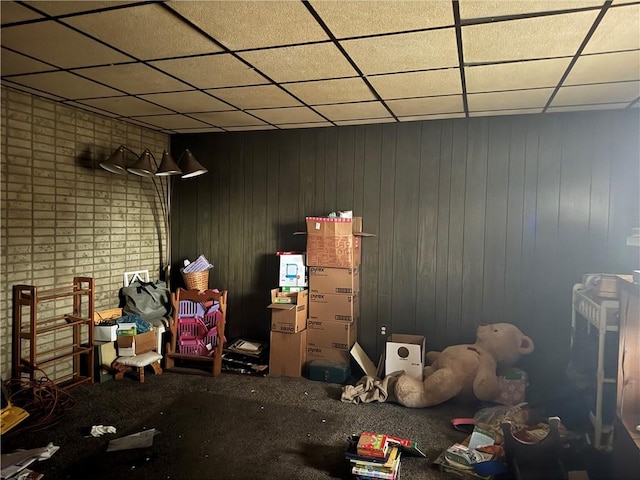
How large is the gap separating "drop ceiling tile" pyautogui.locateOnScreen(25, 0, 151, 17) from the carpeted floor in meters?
2.41

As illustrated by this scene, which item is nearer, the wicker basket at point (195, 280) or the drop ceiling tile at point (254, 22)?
the drop ceiling tile at point (254, 22)

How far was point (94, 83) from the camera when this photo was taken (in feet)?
10.2

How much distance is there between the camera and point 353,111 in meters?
3.78

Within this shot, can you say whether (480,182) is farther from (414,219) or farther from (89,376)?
(89,376)

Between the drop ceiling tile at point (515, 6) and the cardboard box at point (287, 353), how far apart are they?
298cm

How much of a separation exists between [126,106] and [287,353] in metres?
2.61

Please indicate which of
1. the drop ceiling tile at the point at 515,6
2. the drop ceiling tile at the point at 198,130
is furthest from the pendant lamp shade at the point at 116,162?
the drop ceiling tile at the point at 515,6

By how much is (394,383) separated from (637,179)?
8.52 feet

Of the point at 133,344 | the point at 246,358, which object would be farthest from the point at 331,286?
the point at 133,344

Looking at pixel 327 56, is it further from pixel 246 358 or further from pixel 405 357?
pixel 246 358

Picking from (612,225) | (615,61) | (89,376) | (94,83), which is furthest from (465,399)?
(94,83)

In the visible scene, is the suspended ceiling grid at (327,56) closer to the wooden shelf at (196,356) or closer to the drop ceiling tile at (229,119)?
the drop ceiling tile at (229,119)

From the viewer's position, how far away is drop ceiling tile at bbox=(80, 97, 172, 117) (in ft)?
11.6

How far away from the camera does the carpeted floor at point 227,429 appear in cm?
253
